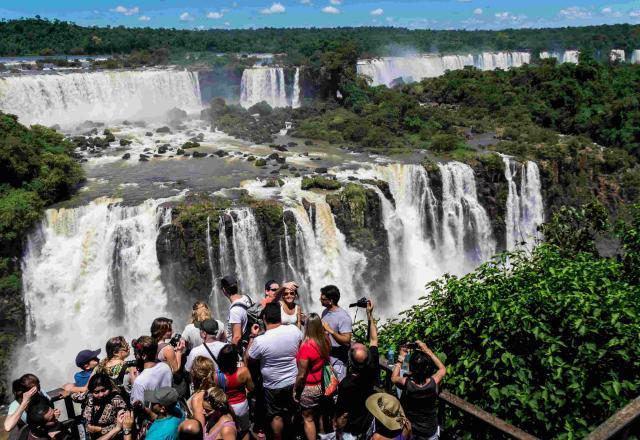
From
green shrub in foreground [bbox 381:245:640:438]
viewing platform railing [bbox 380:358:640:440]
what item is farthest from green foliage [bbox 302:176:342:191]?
viewing platform railing [bbox 380:358:640:440]

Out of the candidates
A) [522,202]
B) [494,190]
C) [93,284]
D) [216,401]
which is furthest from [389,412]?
[522,202]

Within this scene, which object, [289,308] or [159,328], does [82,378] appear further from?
[289,308]

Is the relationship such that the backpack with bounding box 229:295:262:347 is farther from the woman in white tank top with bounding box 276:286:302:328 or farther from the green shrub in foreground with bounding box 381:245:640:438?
the green shrub in foreground with bounding box 381:245:640:438

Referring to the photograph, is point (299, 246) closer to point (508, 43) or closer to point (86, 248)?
point (86, 248)

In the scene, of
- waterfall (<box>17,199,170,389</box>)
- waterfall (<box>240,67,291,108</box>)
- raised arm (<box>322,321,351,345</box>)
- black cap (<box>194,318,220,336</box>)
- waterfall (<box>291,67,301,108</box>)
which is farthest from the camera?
waterfall (<box>291,67,301,108</box>)

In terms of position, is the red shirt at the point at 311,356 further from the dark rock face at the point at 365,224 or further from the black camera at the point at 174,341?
the dark rock face at the point at 365,224

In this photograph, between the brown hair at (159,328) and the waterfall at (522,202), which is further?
the waterfall at (522,202)

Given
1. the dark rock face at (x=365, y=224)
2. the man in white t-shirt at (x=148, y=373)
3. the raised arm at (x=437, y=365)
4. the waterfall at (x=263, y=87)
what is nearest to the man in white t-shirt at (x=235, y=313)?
the man in white t-shirt at (x=148, y=373)

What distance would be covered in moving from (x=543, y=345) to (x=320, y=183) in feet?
53.9

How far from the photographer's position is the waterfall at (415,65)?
5272 centimetres

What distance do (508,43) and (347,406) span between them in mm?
93474

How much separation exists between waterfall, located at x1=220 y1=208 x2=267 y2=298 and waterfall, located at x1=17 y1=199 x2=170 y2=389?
216 cm

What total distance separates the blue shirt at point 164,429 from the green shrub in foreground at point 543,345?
2723 mm

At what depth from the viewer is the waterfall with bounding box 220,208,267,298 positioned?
19062 mm
